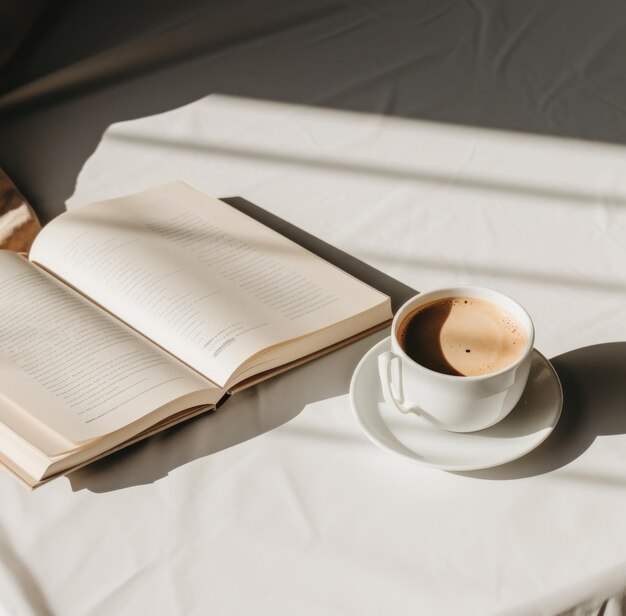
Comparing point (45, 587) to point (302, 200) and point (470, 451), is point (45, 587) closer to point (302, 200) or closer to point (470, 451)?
point (470, 451)

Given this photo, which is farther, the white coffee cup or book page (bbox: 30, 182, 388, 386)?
book page (bbox: 30, 182, 388, 386)

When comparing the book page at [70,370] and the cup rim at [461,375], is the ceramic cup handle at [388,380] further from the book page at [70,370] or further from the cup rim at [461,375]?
the book page at [70,370]

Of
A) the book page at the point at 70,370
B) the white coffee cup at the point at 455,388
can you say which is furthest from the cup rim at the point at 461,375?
the book page at the point at 70,370

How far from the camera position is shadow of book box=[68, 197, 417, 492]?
1.81ft

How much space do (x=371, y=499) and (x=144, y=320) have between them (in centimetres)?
23

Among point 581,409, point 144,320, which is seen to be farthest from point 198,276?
point 581,409

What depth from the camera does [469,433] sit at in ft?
1.77

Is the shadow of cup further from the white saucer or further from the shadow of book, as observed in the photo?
the shadow of book

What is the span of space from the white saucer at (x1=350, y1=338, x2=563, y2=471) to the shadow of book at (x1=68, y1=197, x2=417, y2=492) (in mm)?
40

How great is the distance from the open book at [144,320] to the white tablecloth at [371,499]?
3cm

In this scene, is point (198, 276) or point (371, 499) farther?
point (198, 276)

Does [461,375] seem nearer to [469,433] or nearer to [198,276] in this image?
[469,433]

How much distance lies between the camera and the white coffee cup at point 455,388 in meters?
0.50

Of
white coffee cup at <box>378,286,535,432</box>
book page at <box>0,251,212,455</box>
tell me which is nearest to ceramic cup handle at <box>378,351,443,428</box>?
white coffee cup at <box>378,286,535,432</box>
